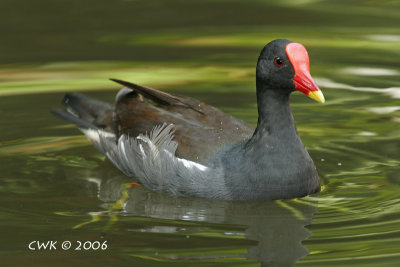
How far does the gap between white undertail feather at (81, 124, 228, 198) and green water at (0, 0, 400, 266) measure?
11cm

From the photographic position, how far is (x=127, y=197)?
683 cm

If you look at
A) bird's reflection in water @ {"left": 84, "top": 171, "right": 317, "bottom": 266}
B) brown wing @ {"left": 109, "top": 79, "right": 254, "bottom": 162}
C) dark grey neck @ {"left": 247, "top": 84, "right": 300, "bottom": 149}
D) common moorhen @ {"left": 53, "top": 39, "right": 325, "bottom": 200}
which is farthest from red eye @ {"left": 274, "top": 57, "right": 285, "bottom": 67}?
bird's reflection in water @ {"left": 84, "top": 171, "right": 317, "bottom": 266}

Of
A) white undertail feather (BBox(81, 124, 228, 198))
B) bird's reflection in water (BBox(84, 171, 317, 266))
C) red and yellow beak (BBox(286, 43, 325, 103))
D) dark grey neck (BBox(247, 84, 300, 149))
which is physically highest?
red and yellow beak (BBox(286, 43, 325, 103))

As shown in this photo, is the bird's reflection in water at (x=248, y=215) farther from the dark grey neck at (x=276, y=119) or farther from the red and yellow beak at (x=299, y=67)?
the red and yellow beak at (x=299, y=67)

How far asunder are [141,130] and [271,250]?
189cm

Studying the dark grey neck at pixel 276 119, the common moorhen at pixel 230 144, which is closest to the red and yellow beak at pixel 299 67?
the common moorhen at pixel 230 144

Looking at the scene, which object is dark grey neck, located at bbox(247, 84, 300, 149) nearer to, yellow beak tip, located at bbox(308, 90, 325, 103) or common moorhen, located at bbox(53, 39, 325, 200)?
common moorhen, located at bbox(53, 39, 325, 200)

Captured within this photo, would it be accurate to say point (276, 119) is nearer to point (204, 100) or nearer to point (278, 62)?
point (278, 62)

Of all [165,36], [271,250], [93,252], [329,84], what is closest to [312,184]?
[271,250]

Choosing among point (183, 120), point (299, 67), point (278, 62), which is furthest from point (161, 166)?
point (299, 67)

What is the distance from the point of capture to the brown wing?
22.0 feet

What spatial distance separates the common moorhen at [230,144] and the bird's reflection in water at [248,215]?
83mm

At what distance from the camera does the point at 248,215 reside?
6270 millimetres

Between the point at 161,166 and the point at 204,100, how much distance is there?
2.39 metres
